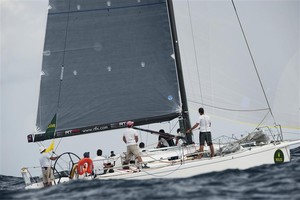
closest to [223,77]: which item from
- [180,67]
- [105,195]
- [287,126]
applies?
[180,67]

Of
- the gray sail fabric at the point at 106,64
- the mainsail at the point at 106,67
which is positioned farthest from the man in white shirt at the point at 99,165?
the gray sail fabric at the point at 106,64

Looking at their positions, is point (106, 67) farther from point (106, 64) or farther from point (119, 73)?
point (119, 73)

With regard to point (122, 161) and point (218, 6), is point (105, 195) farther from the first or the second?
point (218, 6)

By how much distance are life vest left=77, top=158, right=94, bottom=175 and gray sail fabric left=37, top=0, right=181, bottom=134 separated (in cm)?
377

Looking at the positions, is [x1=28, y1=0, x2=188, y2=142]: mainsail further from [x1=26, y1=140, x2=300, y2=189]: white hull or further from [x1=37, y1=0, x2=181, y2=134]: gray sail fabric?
[x1=26, y1=140, x2=300, y2=189]: white hull

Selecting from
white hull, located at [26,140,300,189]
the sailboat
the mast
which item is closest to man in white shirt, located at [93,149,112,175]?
white hull, located at [26,140,300,189]

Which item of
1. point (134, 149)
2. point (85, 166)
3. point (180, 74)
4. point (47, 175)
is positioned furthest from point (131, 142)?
point (180, 74)

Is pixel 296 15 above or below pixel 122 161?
above

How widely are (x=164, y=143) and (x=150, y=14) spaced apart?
4.13 m

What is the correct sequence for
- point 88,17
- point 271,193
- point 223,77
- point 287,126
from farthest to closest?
point 88,17 < point 223,77 < point 287,126 < point 271,193

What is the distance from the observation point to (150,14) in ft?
61.4

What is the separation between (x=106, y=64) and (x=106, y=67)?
0.32 ft

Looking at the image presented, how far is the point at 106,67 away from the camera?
61.4ft

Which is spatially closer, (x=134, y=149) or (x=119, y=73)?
(x=134, y=149)
